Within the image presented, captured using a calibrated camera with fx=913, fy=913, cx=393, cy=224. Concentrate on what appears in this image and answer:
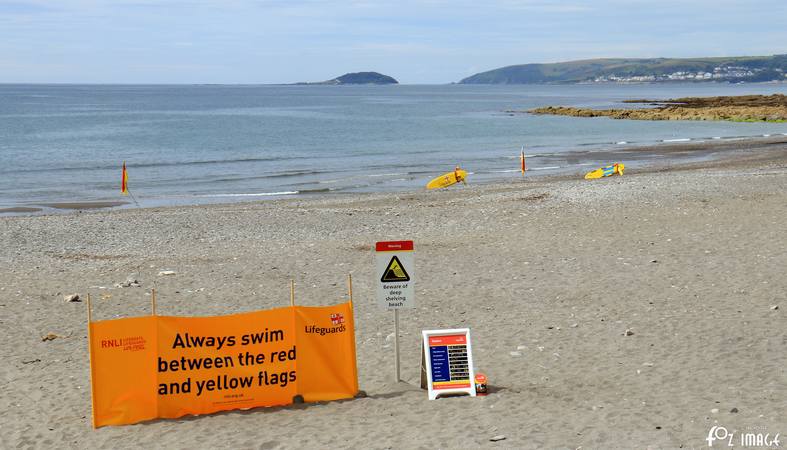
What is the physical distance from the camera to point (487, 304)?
1355cm

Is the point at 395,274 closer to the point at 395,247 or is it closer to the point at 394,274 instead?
the point at 394,274

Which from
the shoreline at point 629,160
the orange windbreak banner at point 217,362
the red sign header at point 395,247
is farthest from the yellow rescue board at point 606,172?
the orange windbreak banner at point 217,362

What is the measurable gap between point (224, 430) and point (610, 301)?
6.89 metres

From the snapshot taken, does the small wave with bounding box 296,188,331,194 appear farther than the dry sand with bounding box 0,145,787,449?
Yes

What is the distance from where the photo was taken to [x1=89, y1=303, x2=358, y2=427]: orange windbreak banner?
28.3 feet

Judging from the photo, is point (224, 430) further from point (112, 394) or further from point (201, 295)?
point (201, 295)

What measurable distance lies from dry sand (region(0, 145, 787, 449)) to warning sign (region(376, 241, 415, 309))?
96 centimetres

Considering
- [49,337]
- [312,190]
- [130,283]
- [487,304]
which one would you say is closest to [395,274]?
[487,304]

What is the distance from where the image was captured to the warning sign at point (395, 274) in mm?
9078

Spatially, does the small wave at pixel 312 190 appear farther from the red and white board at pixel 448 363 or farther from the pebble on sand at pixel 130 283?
the red and white board at pixel 448 363

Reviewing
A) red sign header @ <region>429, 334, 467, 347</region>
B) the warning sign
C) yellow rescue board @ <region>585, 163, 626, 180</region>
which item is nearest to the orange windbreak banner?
the warning sign

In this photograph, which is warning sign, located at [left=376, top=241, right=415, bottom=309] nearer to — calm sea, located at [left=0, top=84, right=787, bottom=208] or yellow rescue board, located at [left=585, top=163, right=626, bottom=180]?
calm sea, located at [left=0, top=84, right=787, bottom=208]

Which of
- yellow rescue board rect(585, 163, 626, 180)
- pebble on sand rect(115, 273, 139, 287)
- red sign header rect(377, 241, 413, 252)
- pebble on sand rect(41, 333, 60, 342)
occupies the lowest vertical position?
pebble on sand rect(41, 333, 60, 342)

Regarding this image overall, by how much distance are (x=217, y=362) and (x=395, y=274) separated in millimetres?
1947
